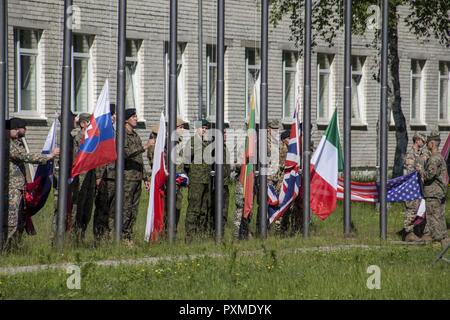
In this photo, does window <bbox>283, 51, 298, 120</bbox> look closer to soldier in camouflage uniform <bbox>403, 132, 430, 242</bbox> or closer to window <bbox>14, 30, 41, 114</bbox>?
window <bbox>14, 30, 41, 114</bbox>

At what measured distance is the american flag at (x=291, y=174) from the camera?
22.1m

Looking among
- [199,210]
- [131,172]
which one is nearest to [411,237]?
[199,210]

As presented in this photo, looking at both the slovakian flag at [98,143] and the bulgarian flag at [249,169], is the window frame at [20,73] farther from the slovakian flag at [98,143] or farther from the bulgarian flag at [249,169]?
the slovakian flag at [98,143]

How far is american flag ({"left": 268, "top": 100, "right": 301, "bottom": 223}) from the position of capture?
22.1 meters

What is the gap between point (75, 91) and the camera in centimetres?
3206

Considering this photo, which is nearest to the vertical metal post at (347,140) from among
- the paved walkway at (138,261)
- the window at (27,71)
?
the paved walkway at (138,261)

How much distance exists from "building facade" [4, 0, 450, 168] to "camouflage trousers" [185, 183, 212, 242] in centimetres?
435

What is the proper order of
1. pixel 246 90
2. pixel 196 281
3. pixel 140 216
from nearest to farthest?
1. pixel 196 281
2. pixel 140 216
3. pixel 246 90

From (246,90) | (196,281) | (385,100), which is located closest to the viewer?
(196,281)

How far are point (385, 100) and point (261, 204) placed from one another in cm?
311

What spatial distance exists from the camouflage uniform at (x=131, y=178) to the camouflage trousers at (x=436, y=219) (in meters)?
5.06

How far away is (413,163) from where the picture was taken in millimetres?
22062
